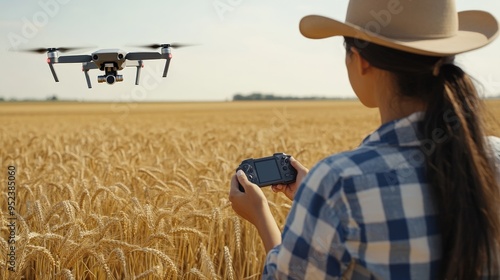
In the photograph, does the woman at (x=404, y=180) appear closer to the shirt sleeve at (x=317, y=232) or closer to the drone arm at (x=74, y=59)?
the shirt sleeve at (x=317, y=232)

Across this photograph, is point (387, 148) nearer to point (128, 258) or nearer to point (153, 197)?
point (128, 258)

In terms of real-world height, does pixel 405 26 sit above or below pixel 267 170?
above

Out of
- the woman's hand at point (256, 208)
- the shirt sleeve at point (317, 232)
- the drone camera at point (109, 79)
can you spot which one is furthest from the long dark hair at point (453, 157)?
the drone camera at point (109, 79)

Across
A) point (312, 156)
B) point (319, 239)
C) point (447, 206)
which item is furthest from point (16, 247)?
point (312, 156)

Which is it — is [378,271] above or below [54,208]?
above

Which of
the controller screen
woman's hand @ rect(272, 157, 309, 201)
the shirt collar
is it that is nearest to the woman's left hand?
the controller screen

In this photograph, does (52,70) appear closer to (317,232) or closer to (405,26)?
(317,232)

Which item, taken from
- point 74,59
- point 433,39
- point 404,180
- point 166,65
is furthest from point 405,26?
point 74,59
